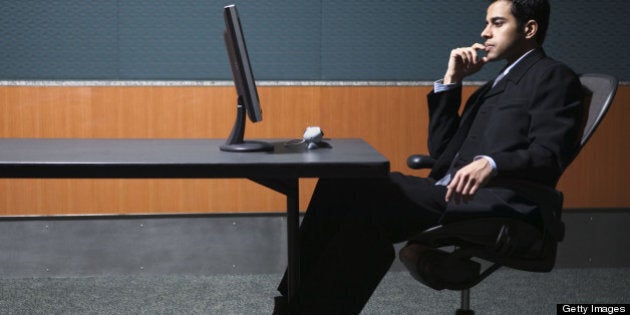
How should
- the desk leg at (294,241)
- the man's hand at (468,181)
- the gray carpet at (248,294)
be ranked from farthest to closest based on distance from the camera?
1. the gray carpet at (248,294)
2. the desk leg at (294,241)
3. the man's hand at (468,181)

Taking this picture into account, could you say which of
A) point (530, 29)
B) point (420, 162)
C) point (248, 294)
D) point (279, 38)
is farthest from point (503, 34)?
point (248, 294)

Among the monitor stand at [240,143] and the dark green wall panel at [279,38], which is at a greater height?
the dark green wall panel at [279,38]

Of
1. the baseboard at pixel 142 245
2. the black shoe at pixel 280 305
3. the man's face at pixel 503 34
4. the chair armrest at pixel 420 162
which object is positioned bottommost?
the baseboard at pixel 142 245

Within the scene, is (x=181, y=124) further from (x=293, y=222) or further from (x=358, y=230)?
(x=358, y=230)

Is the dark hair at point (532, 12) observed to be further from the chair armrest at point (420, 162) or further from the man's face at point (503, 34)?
the chair armrest at point (420, 162)

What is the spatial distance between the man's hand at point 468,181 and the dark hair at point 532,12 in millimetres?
568

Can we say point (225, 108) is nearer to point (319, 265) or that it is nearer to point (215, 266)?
point (215, 266)

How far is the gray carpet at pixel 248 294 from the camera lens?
9.09 feet

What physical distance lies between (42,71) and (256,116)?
5.47 ft

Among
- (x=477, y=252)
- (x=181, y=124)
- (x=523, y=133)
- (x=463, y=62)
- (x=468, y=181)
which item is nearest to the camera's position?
(x=468, y=181)

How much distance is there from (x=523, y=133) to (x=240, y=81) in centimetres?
75

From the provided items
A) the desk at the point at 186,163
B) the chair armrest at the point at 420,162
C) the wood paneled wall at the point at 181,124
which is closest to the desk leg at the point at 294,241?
the desk at the point at 186,163

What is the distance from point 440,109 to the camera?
2.20 m

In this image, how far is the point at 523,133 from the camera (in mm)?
1924
